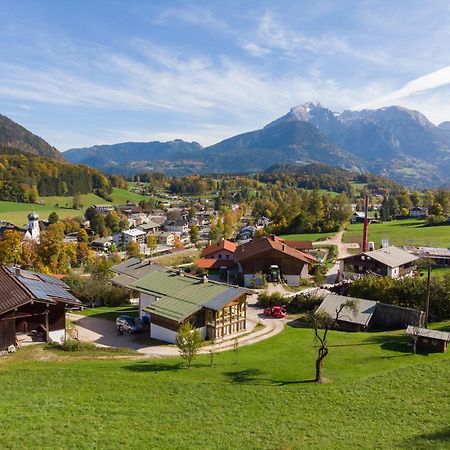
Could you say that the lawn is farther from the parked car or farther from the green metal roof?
the parked car

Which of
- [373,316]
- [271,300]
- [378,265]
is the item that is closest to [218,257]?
[378,265]

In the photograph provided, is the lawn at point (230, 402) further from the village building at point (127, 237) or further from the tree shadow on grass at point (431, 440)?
the village building at point (127, 237)

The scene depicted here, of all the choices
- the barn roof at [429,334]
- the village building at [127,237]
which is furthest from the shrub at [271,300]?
the village building at [127,237]

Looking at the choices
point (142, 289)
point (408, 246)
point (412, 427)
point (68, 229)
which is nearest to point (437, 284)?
point (412, 427)

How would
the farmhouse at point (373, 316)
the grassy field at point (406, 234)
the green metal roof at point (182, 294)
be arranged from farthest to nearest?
the grassy field at point (406, 234) → the farmhouse at point (373, 316) → the green metal roof at point (182, 294)

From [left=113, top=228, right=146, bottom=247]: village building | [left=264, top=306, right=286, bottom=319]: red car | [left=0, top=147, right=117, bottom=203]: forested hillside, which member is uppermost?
[left=0, top=147, right=117, bottom=203]: forested hillside

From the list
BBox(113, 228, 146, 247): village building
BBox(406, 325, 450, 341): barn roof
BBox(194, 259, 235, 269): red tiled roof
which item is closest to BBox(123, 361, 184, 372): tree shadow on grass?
BBox(406, 325, 450, 341): barn roof

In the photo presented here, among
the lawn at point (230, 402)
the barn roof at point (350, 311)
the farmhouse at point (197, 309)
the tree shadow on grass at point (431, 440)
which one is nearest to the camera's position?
the tree shadow on grass at point (431, 440)
